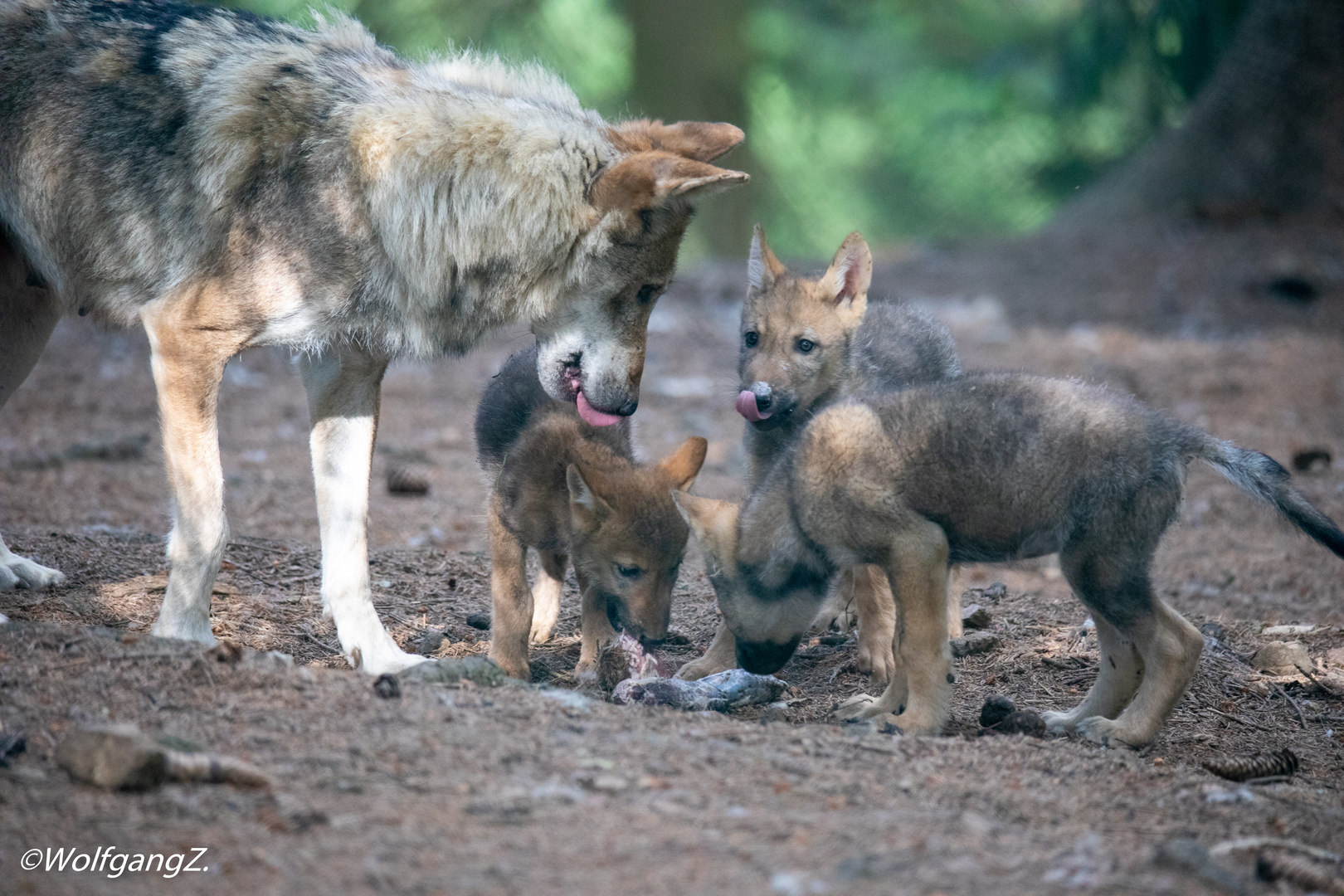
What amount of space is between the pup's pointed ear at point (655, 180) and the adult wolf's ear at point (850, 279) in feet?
4.65

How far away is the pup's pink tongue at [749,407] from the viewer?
491 cm

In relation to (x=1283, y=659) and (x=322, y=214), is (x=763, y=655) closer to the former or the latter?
(x=1283, y=659)

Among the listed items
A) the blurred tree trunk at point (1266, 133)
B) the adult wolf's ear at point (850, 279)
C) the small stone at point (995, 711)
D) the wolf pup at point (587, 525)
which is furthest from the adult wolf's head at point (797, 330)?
the blurred tree trunk at point (1266, 133)

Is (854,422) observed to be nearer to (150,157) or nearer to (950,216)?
(150,157)

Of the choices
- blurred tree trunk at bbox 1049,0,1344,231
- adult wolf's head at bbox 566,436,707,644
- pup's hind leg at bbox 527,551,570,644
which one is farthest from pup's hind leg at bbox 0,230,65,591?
blurred tree trunk at bbox 1049,0,1344,231

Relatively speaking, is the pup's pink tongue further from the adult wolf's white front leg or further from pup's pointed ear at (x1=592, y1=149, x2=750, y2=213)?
the adult wolf's white front leg

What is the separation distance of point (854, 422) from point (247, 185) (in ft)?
7.30

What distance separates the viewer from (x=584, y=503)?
4.44 m

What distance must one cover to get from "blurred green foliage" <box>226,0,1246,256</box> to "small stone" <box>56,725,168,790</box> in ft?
34.8

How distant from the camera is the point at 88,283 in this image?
13.5 ft

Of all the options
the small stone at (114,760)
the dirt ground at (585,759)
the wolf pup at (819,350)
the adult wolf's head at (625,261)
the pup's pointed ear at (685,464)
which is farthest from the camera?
the wolf pup at (819,350)

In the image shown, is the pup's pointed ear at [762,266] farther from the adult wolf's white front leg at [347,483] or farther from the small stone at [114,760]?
the small stone at [114,760]

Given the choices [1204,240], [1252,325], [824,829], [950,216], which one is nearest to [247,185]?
[824,829]

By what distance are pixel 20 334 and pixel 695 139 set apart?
287 cm
